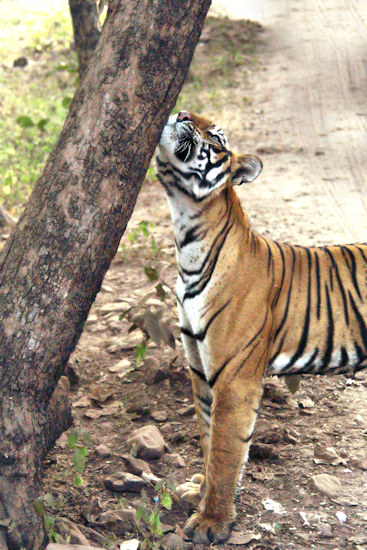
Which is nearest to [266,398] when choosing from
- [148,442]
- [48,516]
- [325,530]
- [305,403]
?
[305,403]

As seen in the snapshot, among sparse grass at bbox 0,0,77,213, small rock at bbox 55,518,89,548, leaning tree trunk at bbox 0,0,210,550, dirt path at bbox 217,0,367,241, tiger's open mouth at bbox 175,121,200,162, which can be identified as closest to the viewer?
leaning tree trunk at bbox 0,0,210,550

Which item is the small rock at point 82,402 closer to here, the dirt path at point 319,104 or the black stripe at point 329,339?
the black stripe at point 329,339

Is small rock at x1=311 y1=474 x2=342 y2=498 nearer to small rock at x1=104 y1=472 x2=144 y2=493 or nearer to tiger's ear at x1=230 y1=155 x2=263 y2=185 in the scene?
small rock at x1=104 y1=472 x2=144 y2=493

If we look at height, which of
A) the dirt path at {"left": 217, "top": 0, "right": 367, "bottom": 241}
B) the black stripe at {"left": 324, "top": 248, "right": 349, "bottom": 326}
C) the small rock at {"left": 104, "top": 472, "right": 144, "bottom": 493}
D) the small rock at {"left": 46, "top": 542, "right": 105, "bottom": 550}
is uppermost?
the black stripe at {"left": 324, "top": 248, "right": 349, "bottom": 326}

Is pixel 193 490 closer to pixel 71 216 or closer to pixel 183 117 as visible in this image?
pixel 71 216

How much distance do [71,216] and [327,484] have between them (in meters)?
1.71

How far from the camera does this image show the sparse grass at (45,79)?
7539 millimetres

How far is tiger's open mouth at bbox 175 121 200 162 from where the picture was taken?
2758 millimetres

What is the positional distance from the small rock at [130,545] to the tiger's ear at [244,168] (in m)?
1.51

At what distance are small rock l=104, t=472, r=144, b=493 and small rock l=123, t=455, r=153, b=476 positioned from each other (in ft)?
0.28

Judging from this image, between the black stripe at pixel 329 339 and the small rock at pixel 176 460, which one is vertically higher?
the black stripe at pixel 329 339

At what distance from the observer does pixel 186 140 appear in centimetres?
277

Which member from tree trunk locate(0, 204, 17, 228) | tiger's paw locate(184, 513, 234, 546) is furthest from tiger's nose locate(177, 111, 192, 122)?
tree trunk locate(0, 204, 17, 228)

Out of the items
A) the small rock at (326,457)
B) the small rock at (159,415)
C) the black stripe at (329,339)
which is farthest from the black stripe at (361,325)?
the small rock at (159,415)
